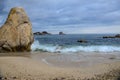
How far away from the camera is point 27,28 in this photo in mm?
25938

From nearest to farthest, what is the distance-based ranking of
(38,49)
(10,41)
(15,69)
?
(15,69)
(10,41)
(38,49)

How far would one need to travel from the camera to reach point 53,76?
10.6 meters

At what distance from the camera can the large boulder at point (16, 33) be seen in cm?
2462

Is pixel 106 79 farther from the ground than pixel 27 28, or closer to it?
closer to it

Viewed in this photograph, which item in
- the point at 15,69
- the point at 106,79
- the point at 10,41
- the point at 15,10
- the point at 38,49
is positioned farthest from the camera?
the point at 38,49

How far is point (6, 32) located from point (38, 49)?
16.3 feet

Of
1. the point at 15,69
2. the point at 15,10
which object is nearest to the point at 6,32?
the point at 15,10

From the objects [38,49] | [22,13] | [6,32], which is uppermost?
[22,13]

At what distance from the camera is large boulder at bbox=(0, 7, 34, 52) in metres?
24.6

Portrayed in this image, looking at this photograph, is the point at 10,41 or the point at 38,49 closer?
the point at 10,41

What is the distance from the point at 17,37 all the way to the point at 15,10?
3.19 metres

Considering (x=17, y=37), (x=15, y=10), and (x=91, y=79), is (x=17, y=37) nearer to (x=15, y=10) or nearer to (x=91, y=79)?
(x=15, y=10)

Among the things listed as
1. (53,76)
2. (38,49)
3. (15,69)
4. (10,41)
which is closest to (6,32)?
(10,41)

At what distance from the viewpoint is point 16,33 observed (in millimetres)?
25203
